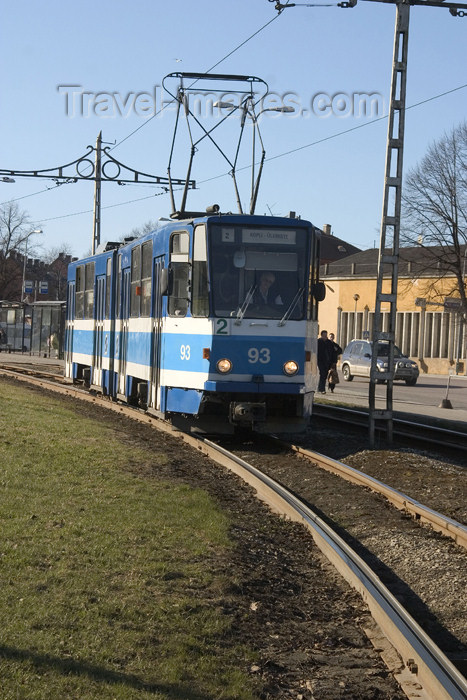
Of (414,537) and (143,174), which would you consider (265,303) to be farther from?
(143,174)

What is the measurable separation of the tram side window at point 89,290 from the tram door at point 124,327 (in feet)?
12.3

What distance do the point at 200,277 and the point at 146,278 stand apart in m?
2.84

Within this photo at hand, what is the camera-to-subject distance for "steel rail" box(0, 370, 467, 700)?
5.11 meters

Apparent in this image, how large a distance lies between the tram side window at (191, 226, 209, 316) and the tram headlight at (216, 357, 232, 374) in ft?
2.30

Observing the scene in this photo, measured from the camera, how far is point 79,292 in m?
25.2

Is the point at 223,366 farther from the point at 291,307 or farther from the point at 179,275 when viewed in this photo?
the point at 179,275

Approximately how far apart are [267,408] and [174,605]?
911 centimetres

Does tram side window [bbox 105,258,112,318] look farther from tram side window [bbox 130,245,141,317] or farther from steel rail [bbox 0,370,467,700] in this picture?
steel rail [bbox 0,370,467,700]

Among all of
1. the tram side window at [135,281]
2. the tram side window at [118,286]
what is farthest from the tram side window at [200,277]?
the tram side window at [118,286]

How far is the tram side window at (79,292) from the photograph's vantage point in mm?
24809

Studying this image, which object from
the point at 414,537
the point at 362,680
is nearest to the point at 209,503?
the point at 414,537

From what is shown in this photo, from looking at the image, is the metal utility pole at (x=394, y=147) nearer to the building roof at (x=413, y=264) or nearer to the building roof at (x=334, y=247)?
the building roof at (x=413, y=264)

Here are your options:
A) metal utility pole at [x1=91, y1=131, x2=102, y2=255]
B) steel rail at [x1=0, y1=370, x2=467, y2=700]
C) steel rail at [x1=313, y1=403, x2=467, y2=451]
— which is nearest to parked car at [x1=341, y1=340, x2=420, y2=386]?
metal utility pole at [x1=91, y1=131, x2=102, y2=255]

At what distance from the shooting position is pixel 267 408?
606 inches
